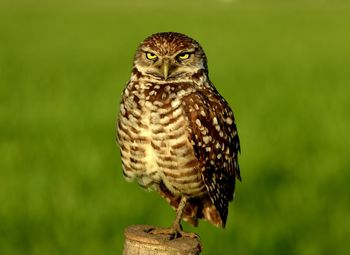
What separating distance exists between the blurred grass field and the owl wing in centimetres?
228

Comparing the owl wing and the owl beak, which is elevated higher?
the owl beak

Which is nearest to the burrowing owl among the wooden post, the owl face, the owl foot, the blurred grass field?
the owl face

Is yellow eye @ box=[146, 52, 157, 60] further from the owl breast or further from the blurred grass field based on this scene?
the blurred grass field

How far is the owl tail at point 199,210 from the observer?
14.7 feet

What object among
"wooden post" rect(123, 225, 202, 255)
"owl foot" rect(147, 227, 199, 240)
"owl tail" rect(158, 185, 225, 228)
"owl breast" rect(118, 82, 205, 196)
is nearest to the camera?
"wooden post" rect(123, 225, 202, 255)

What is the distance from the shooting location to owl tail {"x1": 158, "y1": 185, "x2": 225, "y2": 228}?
4477 mm

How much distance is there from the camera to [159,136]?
Result: 161 inches

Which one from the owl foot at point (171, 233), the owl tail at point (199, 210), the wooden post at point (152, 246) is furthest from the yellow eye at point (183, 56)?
the wooden post at point (152, 246)
